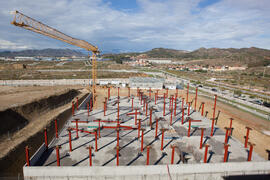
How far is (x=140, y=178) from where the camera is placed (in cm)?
1414

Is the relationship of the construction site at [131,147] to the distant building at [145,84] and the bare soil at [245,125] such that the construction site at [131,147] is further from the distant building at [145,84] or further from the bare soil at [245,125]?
the distant building at [145,84]

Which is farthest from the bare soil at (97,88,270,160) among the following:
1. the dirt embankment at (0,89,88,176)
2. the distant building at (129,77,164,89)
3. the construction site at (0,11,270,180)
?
the dirt embankment at (0,89,88,176)

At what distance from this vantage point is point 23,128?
25391 mm

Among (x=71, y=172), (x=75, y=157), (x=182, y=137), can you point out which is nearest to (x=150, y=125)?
(x=182, y=137)

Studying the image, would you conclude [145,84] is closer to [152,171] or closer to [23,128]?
[23,128]

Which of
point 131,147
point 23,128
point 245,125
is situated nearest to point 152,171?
point 131,147

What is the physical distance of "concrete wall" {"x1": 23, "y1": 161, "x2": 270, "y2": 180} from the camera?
44.3ft

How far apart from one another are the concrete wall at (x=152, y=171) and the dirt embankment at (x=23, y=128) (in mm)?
7154

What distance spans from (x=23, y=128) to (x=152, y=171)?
A: 2197 cm

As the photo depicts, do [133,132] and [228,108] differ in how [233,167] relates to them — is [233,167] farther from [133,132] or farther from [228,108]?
[228,108]

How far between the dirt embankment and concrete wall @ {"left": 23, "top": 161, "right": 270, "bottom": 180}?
7154mm

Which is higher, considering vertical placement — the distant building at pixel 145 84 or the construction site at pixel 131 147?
the distant building at pixel 145 84

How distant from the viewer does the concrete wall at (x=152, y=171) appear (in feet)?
44.3

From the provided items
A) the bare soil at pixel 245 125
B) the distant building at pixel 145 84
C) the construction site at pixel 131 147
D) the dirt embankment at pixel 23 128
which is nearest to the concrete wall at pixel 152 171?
the construction site at pixel 131 147
